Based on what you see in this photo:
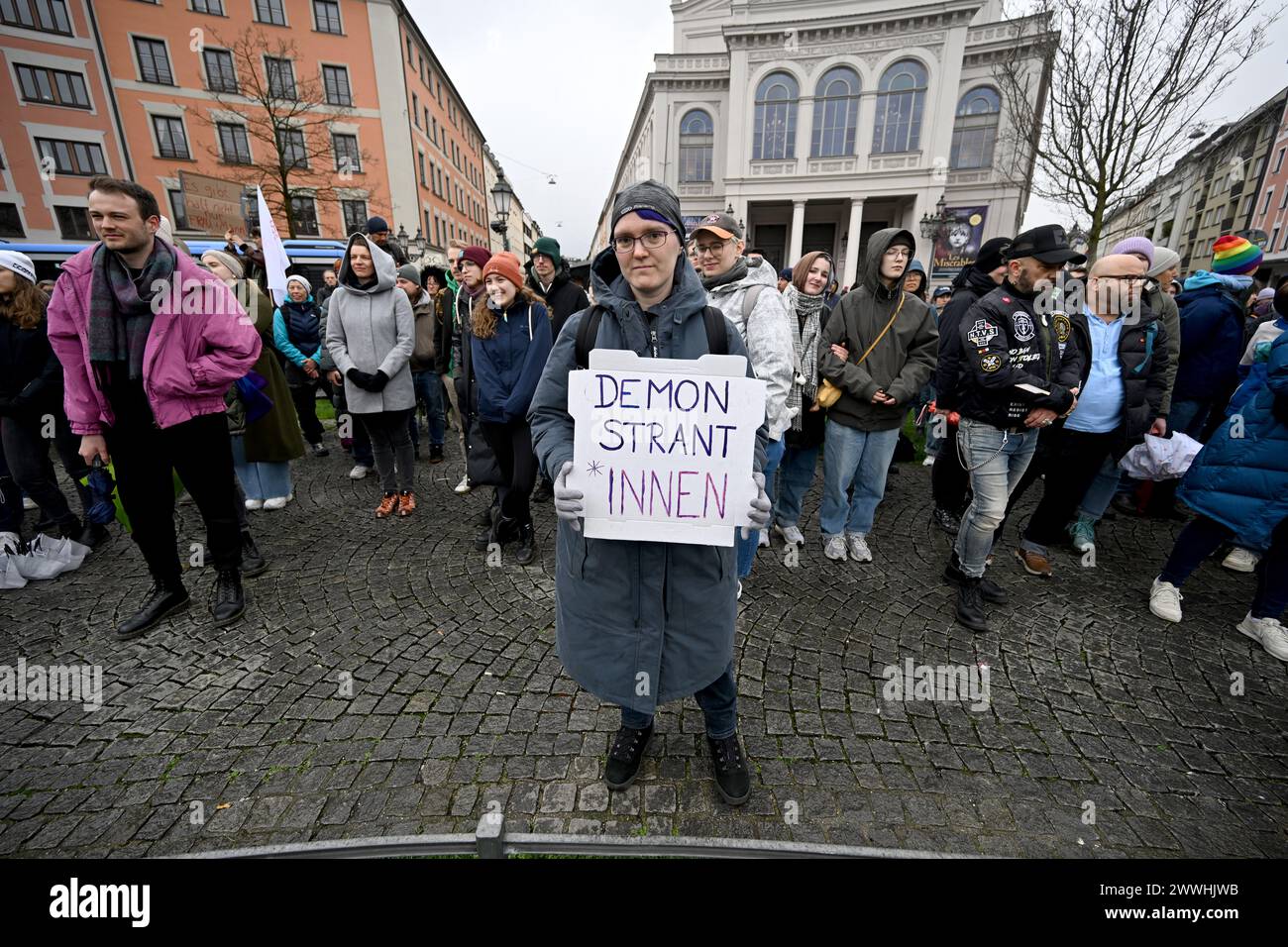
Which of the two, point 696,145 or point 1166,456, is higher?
point 696,145

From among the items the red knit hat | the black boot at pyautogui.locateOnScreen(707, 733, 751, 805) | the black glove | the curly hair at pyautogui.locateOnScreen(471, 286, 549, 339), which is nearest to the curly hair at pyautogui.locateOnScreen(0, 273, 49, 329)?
the black glove

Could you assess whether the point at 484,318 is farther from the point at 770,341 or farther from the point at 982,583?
the point at 982,583

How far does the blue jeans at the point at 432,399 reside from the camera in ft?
22.3

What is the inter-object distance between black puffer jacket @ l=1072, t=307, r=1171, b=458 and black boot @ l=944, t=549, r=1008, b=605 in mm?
1538

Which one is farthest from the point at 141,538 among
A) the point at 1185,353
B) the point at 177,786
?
the point at 1185,353

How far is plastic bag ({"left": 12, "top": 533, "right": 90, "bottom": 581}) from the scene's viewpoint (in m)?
4.01

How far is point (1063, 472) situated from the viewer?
429cm

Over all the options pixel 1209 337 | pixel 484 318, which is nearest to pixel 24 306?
pixel 484 318

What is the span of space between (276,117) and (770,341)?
34.5m

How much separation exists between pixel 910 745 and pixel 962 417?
2.17m

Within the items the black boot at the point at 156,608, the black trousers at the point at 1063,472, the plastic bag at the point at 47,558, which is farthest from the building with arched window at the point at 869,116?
the plastic bag at the point at 47,558

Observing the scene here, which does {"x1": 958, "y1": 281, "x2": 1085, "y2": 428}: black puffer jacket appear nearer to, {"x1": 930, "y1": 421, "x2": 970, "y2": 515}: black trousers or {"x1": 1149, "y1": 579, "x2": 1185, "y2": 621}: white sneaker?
{"x1": 1149, "y1": 579, "x2": 1185, "y2": 621}: white sneaker

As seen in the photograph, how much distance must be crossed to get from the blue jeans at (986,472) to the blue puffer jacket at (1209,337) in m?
2.78

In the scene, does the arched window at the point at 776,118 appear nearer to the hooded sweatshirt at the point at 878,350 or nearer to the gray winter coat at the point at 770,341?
the hooded sweatshirt at the point at 878,350
